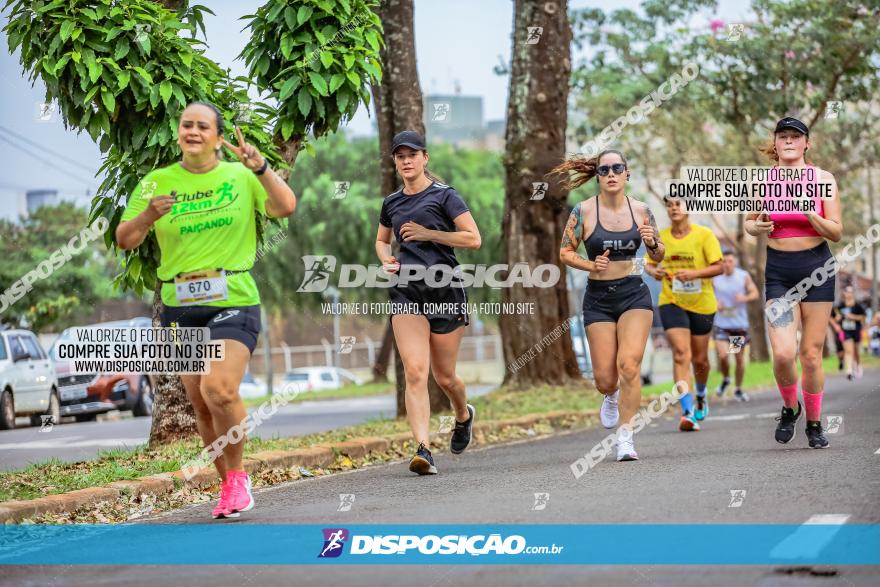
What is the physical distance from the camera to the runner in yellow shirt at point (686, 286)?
13562mm

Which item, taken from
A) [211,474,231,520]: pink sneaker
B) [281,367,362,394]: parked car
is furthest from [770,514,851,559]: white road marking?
[281,367,362,394]: parked car

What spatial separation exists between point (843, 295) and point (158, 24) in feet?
60.5

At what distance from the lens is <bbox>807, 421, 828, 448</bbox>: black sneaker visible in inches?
406

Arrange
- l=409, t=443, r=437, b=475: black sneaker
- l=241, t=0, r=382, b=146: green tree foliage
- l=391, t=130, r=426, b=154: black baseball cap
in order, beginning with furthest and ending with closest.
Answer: l=241, t=0, r=382, b=146: green tree foliage < l=391, t=130, r=426, b=154: black baseball cap < l=409, t=443, r=437, b=475: black sneaker

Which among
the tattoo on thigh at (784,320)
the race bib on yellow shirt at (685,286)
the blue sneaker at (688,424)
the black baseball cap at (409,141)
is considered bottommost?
the blue sneaker at (688,424)

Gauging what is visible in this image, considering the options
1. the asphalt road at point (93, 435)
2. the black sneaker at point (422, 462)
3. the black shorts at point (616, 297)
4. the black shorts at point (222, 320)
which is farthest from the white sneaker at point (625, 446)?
the asphalt road at point (93, 435)

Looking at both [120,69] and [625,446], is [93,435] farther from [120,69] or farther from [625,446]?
[625,446]

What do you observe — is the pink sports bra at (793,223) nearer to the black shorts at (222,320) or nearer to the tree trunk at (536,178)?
the black shorts at (222,320)

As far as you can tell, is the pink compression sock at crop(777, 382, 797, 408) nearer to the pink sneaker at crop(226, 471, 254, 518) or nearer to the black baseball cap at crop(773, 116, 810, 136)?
the black baseball cap at crop(773, 116, 810, 136)

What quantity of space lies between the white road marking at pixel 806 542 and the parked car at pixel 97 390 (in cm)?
1881

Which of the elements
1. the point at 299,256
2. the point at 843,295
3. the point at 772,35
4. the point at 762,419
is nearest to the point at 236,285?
the point at 762,419

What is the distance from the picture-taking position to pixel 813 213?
32.7 ft

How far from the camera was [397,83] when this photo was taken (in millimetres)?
15328

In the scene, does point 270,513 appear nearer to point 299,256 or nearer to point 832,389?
point 832,389
